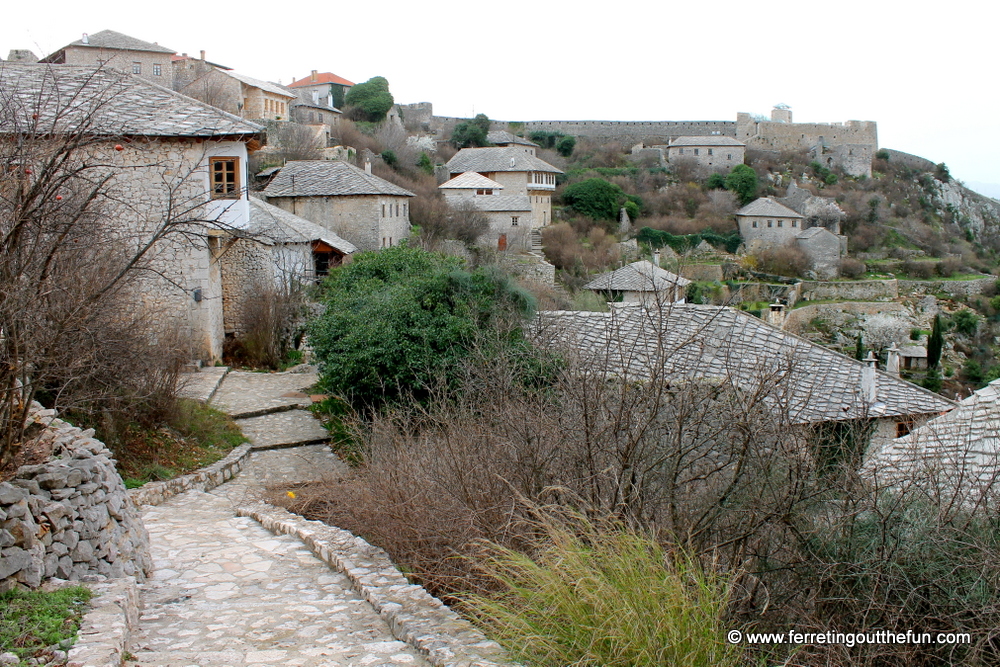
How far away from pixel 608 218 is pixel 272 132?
20.9 meters

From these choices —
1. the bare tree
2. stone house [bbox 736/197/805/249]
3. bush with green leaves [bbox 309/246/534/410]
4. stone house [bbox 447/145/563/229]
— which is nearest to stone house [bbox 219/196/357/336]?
bush with green leaves [bbox 309/246/534/410]

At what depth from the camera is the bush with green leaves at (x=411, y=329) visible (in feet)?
39.4

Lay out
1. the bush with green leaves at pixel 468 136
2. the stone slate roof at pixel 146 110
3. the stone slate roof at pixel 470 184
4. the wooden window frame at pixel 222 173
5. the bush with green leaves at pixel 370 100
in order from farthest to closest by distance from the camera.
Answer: the bush with green leaves at pixel 468 136 < the bush with green leaves at pixel 370 100 < the stone slate roof at pixel 470 184 < the wooden window frame at pixel 222 173 < the stone slate roof at pixel 146 110

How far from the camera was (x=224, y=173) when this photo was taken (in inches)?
595

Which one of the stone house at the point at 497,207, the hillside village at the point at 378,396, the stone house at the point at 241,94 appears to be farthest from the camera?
the stone house at the point at 497,207

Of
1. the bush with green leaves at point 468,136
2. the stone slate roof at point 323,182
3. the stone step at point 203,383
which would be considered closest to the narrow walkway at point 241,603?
the stone step at point 203,383

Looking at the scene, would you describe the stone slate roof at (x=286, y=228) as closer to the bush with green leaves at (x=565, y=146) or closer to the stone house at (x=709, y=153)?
the bush with green leaves at (x=565, y=146)

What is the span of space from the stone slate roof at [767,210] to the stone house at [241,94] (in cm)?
2871

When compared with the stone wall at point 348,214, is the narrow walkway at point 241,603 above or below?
below

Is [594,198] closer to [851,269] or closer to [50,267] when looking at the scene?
[851,269]

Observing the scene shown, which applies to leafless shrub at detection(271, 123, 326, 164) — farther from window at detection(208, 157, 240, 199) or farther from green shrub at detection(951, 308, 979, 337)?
Answer: green shrub at detection(951, 308, 979, 337)

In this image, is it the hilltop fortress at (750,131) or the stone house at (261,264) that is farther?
the hilltop fortress at (750,131)

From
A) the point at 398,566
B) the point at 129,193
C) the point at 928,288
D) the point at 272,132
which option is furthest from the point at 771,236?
the point at 398,566

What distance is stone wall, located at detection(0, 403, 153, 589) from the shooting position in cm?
453
